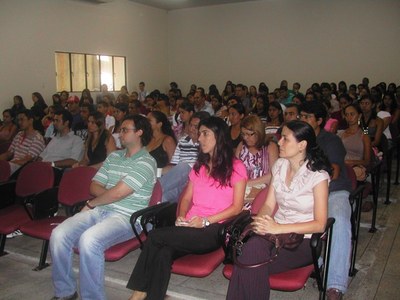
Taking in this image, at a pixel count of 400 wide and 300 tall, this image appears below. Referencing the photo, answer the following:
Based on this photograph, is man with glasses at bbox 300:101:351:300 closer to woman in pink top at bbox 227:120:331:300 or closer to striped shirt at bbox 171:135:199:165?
woman in pink top at bbox 227:120:331:300

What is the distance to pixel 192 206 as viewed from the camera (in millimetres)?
2793

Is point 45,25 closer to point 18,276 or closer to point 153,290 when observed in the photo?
point 18,276

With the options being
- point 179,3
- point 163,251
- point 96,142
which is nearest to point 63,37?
point 179,3

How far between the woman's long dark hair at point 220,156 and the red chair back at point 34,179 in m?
1.43

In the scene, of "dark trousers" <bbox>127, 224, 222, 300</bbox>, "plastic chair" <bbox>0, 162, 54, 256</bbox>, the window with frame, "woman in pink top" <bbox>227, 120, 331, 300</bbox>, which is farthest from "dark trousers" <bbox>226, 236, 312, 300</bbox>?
the window with frame

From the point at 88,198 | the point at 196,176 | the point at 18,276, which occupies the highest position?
the point at 196,176

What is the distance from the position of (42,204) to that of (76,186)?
301 millimetres

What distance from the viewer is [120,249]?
260cm

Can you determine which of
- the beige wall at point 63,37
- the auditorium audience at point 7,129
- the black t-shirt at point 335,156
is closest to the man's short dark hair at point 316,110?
the black t-shirt at point 335,156

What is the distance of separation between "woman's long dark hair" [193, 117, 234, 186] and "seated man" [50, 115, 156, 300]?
0.40 meters

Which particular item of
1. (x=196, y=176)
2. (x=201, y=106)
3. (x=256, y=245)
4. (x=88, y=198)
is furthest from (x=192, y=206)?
(x=201, y=106)

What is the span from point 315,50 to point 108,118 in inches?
336

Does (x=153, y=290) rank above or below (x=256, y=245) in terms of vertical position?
below

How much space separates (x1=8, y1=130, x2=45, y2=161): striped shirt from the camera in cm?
476
